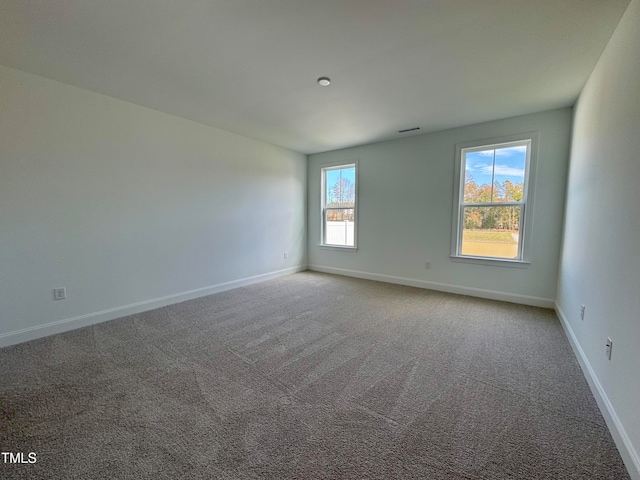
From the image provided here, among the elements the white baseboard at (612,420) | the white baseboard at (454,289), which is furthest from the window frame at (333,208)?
the white baseboard at (612,420)

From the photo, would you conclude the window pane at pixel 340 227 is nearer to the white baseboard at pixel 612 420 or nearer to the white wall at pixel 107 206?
the white wall at pixel 107 206

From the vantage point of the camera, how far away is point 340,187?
5320mm

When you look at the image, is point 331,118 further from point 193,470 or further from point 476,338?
point 193,470

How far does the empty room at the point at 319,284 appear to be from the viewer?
1.40 meters

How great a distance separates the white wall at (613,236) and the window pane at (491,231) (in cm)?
103

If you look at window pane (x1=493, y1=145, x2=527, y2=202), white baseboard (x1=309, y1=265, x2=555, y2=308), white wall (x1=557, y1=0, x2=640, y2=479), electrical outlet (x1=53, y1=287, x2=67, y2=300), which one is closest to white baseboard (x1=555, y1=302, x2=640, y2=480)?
white wall (x1=557, y1=0, x2=640, y2=479)

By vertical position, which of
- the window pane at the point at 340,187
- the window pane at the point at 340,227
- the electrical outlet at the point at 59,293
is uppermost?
the window pane at the point at 340,187

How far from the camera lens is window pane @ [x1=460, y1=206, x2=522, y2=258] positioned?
11.8 ft

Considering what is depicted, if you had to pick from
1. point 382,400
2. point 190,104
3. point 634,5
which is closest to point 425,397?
point 382,400

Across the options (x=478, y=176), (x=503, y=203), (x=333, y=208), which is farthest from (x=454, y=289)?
(x=333, y=208)

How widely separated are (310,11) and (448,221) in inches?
131

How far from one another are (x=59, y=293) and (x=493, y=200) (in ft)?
17.4

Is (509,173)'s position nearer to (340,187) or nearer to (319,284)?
(340,187)

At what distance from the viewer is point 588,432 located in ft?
4.75
